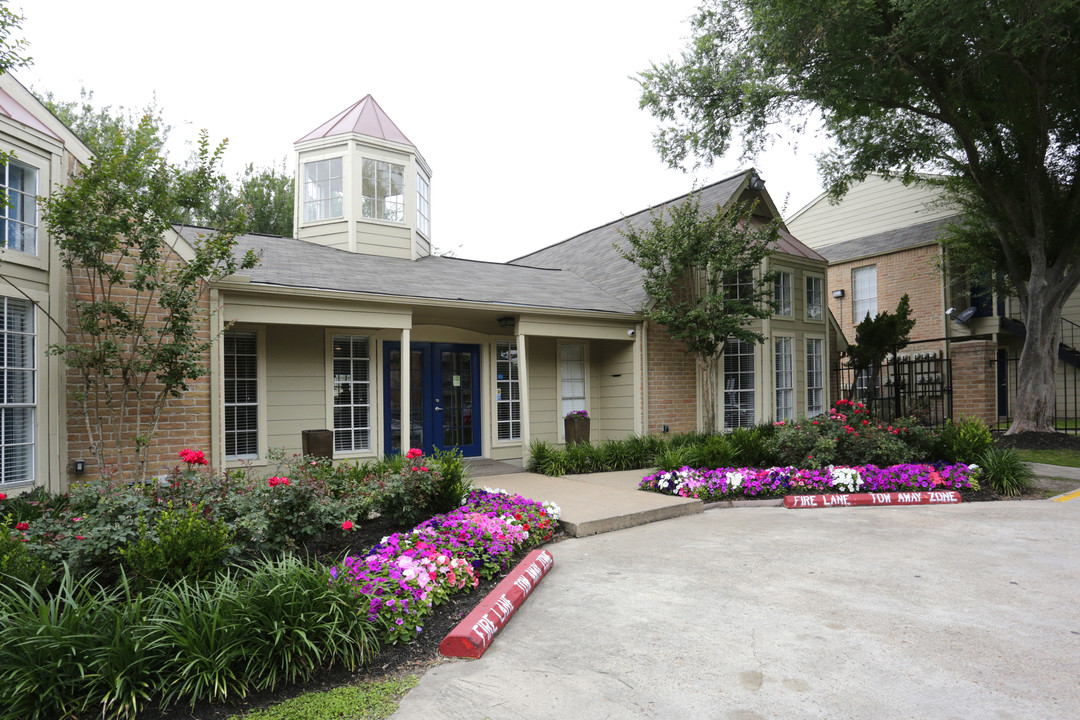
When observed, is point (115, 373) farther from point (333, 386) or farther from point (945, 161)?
point (945, 161)

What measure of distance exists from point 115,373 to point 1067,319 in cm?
2269

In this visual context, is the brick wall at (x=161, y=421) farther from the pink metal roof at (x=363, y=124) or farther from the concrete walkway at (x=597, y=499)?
the pink metal roof at (x=363, y=124)

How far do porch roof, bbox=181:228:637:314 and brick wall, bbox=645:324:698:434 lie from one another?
1.05 m

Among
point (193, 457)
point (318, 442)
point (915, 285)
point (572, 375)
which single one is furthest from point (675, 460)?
point (915, 285)

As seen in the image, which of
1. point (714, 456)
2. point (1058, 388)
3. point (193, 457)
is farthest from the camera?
point (1058, 388)

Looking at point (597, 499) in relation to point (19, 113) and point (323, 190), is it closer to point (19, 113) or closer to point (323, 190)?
point (19, 113)

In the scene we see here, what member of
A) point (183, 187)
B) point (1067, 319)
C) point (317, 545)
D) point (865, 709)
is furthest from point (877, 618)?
point (1067, 319)

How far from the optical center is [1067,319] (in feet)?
56.5

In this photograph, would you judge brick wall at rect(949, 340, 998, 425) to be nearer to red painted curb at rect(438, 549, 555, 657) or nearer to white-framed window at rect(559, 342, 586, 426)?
white-framed window at rect(559, 342, 586, 426)

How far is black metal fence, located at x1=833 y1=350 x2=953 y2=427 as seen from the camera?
13.5 metres

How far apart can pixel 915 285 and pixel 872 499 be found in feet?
39.7

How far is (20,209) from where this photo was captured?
600 cm

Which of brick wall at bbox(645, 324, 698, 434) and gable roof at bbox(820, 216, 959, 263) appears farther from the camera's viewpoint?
gable roof at bbox(820, 216, 959, 263)

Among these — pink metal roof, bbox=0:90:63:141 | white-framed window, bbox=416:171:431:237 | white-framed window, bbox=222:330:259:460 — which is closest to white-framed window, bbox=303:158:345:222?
white-framed window, bbox=416:171:431:237
